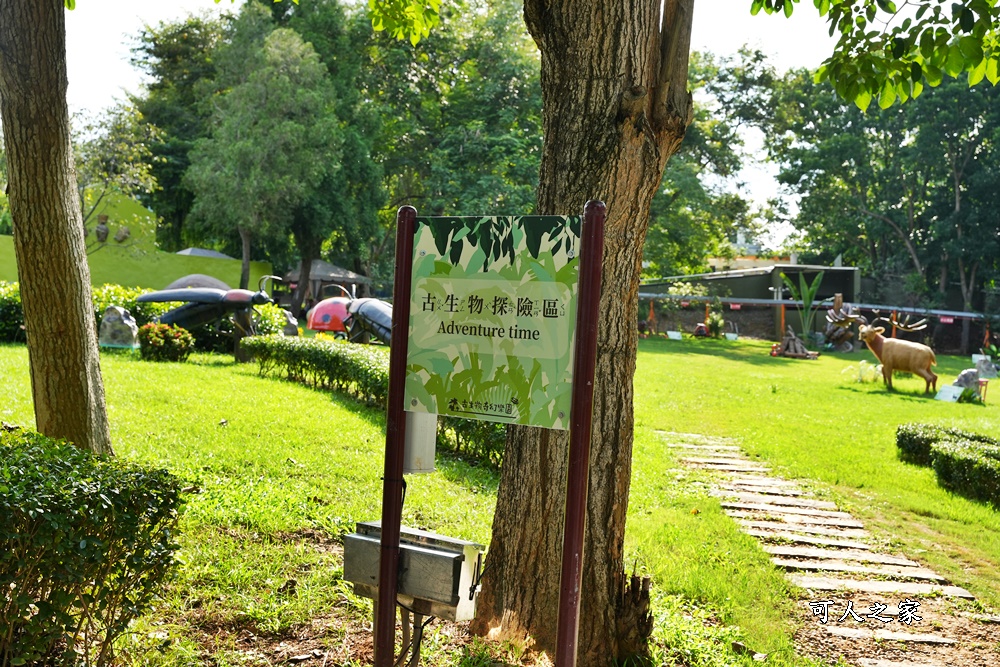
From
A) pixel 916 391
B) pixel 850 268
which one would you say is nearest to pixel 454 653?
pixel 916 391

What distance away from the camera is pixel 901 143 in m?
40.0

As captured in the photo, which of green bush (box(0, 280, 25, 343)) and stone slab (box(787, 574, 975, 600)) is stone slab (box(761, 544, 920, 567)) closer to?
stone slab (box(787, 574, 975, 600))

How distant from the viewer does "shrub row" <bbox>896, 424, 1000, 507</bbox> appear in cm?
919

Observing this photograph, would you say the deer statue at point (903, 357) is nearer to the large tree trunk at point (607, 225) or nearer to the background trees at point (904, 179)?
the large tree trunk at point (607, 225)

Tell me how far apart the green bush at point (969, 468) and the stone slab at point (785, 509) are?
203 cm

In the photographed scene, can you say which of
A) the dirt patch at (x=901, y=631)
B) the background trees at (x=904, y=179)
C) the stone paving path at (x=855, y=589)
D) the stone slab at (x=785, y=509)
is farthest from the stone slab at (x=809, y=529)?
the background trees at (x=904, y=179)

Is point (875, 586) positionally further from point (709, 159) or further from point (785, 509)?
point (709, 159)

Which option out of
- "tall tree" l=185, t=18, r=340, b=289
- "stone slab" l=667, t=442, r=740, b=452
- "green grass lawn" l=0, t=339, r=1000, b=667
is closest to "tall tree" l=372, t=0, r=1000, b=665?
"green grass lawn" l=0, t=339, r=1000, b=667

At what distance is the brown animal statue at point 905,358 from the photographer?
781 inches

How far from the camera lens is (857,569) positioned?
21.3 ft

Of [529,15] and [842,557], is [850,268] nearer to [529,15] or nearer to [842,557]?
[842,557]

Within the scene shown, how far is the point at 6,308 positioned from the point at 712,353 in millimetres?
22122

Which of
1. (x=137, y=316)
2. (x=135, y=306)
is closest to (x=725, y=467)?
(x=137, y=316)

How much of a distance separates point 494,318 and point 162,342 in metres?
13.9
